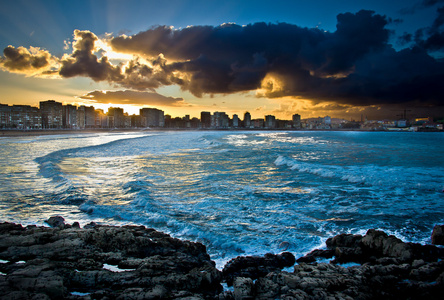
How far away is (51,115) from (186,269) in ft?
596

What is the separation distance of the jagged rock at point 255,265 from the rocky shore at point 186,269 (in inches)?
0.8

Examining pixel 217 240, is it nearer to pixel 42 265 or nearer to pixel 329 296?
pixel 329 296

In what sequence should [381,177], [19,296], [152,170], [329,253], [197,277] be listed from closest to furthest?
[19,296] < [197,277] < [329,253] < [381,177] < [152,170]

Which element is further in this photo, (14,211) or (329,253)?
(14,211)

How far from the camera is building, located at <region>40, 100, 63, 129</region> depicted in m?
146

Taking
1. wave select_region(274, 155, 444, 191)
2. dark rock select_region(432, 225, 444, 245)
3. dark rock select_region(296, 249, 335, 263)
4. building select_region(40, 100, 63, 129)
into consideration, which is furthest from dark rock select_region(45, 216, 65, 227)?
building select_region(40, 100, 63, 129)

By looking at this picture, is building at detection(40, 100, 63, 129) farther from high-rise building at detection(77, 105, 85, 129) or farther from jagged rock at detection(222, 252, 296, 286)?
jagged rock at detection(222, 252, 296, 286)

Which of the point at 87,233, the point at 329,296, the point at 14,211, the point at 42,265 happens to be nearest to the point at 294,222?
the point at 329,296

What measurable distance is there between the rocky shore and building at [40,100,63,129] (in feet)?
575

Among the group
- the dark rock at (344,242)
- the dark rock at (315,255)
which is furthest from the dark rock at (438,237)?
the dark rock at (315,255)

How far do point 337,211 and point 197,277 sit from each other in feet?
21.5

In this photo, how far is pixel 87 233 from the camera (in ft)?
18.6

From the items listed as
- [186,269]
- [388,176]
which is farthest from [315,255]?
[388,176]

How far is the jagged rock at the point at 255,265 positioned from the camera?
473cm
